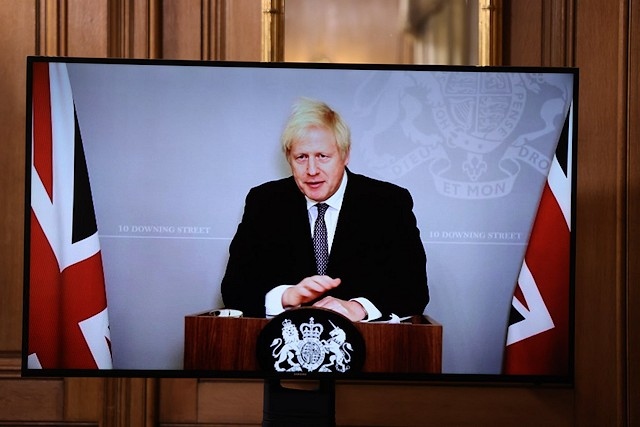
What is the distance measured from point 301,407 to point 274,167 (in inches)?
28.8

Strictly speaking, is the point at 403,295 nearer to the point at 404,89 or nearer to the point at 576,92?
the point at 404,89

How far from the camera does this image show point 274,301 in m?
2.72

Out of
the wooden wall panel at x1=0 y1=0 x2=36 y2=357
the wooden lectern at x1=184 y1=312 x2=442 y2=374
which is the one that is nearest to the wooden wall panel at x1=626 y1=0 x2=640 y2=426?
the wooden lectern at x1=184 y1=312 x2=442 y2=374

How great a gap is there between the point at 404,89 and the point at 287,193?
481 millimetres

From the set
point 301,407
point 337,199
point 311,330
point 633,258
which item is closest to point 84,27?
point 337,199

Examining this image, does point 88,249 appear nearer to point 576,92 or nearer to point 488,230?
point 488,230

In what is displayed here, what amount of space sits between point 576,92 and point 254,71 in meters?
0.99

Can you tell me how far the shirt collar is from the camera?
9.12 ft

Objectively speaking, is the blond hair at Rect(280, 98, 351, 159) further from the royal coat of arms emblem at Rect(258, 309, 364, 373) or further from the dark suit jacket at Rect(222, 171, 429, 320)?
the royal coat of arms emblem at Rect(258, 309, 364, 373)

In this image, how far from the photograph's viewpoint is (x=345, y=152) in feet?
9.09

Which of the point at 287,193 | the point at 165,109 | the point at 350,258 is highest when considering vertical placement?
the point at 165,109

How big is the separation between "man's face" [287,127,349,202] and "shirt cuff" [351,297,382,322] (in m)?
0.33

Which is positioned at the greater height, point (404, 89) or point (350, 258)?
point (404, 89)

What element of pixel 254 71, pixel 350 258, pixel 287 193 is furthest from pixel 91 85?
pixel 350 258
